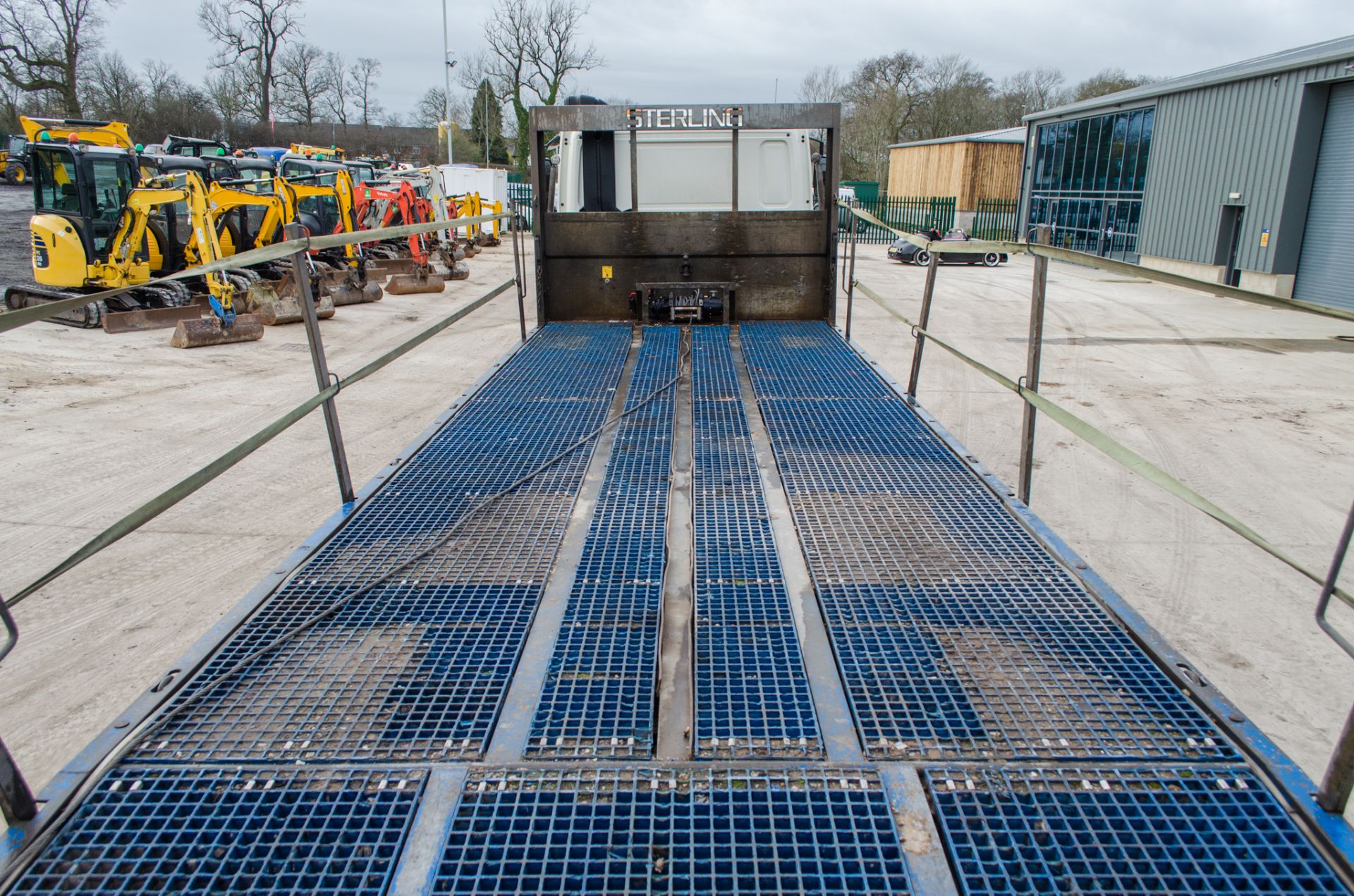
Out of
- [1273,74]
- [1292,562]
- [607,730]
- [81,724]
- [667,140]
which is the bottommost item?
[81,724]

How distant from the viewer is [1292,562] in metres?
2.33

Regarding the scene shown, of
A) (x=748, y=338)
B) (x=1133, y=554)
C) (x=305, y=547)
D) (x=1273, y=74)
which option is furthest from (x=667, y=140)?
(x=1273, y=74)

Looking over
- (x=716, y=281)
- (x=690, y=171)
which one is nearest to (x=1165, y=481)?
(x=716, y=281)

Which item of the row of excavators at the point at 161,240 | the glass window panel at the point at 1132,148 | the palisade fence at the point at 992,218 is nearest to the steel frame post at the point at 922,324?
the row of excavators at the point at 161,240

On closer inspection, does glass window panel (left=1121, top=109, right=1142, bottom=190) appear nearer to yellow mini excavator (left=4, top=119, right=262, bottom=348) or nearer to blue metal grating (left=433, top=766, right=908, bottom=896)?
yellow mini excavator (left=4, top=119, right=262, bottom=348)

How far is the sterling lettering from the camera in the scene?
→ 7.46 meters

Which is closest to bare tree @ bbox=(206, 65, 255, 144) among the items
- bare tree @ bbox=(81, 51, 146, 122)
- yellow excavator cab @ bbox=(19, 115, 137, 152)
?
bare tree @ bbox=(81, 51, 146, 122)

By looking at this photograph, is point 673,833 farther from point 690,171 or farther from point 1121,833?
point 690,171

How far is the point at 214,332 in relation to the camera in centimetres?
1178

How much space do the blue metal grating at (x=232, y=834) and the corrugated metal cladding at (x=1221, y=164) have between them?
20492mm

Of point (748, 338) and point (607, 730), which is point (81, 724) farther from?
point (748, 338)

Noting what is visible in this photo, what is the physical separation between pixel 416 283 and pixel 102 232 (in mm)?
5616

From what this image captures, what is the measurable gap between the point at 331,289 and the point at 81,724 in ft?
44.3

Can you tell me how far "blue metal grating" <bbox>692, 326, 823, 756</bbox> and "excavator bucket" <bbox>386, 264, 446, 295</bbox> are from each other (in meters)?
14.4
